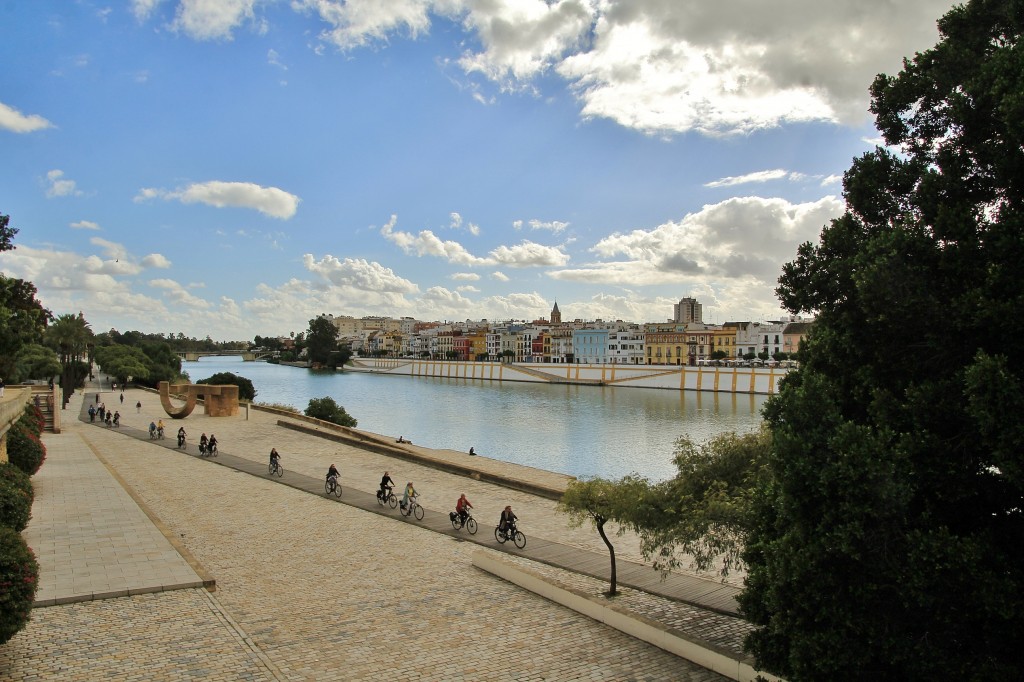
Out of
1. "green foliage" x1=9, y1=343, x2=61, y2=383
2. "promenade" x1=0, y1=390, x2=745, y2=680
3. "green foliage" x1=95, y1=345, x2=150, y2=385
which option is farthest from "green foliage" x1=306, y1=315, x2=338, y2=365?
"promenade" x1=0, y1=390, x2=745, y2=680

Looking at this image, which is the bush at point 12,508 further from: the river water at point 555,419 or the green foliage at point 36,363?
the green foliage at point 36,363

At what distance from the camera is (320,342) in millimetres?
140125

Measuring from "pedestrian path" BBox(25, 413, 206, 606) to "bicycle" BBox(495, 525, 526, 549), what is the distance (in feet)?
18.8

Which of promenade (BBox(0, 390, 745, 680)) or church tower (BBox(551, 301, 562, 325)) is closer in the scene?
promenade (BBox(0, 390, 745, 680))

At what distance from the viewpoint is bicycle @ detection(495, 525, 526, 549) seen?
1377cm

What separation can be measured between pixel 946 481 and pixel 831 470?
1.06 meters

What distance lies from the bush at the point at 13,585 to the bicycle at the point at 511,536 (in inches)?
326

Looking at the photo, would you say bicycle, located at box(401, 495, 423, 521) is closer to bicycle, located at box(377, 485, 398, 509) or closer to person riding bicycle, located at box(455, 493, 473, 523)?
bicycle, located at box(377, 485, 398, 509)

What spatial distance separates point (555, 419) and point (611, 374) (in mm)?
43513

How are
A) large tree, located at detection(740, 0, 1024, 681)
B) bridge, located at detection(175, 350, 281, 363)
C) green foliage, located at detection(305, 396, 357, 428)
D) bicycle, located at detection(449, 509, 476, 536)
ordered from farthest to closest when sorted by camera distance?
1. bridge, located at detection(175, 350, 281, 363)
2. green foliage, located at detection(305, 396, 357, 428)
3. bicycle, located at detection(449, 509, 476, 536)
4. large tree, located at detection(740, 0, 1024, 681)

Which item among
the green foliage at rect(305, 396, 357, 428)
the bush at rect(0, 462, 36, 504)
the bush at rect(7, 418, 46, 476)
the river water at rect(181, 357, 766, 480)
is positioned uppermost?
the bush at rect(0, 462, 36, 504)

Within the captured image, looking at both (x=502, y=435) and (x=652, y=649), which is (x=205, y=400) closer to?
(x=502, y=435)

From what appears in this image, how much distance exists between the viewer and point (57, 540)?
12.5 meters

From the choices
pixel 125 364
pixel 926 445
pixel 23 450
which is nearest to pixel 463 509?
pixel 926 445
